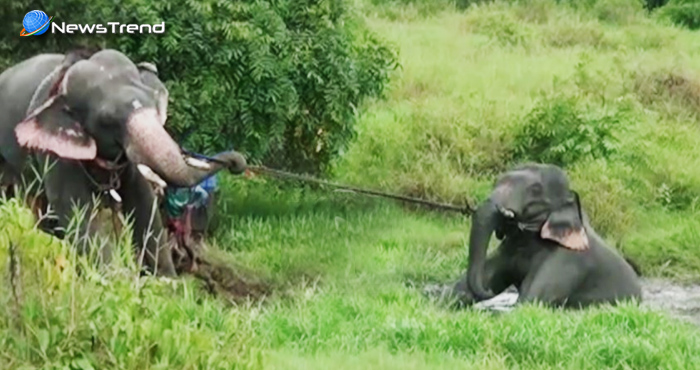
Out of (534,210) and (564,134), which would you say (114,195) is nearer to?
(534,210)

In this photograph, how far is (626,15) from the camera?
953 inches

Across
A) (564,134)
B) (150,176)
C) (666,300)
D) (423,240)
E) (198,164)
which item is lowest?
(423,240)

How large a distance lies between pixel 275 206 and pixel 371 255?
1.24 m

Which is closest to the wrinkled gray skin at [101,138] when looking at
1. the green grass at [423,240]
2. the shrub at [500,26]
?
the green grass at [423,240]

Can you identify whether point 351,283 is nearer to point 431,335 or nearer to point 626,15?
point 431,335

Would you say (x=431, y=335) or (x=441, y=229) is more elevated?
(x=431, y=335)

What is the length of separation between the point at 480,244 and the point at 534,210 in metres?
0.44

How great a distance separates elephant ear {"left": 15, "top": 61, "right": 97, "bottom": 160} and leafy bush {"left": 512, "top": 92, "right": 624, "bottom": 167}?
5.34 meters

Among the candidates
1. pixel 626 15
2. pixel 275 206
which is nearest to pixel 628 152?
pixel 275 206

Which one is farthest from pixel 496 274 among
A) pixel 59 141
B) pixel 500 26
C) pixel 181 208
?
pixel 500 26

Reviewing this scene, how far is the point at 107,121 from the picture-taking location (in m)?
7.24

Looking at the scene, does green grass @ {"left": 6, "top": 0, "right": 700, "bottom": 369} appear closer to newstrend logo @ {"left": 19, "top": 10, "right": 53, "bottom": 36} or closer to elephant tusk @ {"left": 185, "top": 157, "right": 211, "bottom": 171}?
elephant tusk @ {"left": 185, "top": 157, "right": 211, "bottom": 171}

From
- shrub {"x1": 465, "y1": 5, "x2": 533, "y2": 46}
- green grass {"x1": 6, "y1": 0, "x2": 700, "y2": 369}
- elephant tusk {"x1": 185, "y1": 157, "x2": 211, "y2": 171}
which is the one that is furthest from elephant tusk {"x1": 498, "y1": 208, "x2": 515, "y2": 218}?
shrub {"x1": 465, "y1": 5, "x2": 533, "y2": 46}

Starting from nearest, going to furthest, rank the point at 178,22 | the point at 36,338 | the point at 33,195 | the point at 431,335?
the point at 36,338 < the point at 431,335 < the point at 33,195 < the point at 178,22
